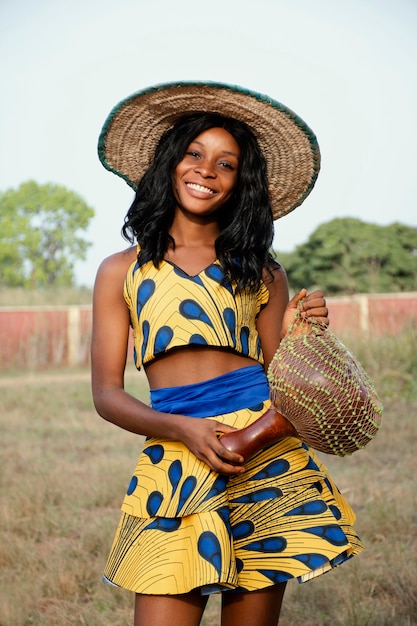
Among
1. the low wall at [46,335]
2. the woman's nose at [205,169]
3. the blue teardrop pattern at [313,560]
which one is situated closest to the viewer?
the blue teardrop pattern at [313,560]

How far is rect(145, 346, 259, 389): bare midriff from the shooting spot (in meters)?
2.16

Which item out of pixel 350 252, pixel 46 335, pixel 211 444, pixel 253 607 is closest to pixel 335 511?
pixel 253 607

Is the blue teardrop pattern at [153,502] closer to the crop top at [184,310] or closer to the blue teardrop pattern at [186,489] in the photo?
the blue teardrop pattern at [186,489]

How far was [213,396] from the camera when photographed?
2.12 meters

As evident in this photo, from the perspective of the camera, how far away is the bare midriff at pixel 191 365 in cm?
216

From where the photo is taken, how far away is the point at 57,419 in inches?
346

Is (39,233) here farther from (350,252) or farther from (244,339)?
(244,339)

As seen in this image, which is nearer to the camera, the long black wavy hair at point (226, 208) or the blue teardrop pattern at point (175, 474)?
the blue teardrop pattern at point (175, 474)

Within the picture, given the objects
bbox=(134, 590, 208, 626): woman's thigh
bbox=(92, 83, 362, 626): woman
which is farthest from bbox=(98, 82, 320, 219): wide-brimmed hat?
bbox=(134, 590, 208, 626): woman's thigh

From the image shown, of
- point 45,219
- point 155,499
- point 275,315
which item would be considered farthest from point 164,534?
point 45,219

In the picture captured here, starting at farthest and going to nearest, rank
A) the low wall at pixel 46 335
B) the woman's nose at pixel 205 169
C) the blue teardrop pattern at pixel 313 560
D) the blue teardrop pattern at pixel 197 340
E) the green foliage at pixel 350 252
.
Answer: the green foliage at pixel 350 252 → the low wall at pixel 46 335 → the woman's nose at pixel 205 169 → the blue teardrop pattern at pixel 197 340 → the blue teardrop pattern at pixel 313 560

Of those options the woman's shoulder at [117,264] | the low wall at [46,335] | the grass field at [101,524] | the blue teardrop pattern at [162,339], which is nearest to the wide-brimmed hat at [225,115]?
A: the woman's shoulder at [117,264]

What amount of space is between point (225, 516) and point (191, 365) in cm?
39

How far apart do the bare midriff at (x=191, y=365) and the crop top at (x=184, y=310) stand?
1.2 inches
